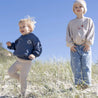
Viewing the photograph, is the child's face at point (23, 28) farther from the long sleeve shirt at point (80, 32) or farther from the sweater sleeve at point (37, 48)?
the long sleeve shirt at point (80, 32)

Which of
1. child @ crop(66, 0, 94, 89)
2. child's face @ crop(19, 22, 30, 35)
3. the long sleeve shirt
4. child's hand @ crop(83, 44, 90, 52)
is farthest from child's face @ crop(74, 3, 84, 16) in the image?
child's face @ crop(19, 22, 30, 35)

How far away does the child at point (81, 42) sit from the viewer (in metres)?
3.77

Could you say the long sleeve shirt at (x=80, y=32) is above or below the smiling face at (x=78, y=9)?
below

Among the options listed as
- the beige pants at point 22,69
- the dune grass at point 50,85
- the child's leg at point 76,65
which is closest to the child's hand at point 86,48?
the child's leg at point 76,65

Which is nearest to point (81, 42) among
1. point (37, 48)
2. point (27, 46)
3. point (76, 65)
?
point (76, 65)

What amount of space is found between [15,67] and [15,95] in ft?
1.89

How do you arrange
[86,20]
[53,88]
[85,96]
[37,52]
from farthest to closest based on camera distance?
[86,20]
[53,88]
[37,52]
[85,96]

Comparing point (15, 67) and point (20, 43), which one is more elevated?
point (20, 43)

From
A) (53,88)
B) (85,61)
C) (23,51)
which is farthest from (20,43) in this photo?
(85,61)

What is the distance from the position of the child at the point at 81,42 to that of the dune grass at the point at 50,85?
8.5 inches

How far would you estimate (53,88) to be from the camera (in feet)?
11.8

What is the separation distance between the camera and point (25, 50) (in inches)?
132

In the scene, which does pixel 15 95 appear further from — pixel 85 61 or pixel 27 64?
pixel 85 61


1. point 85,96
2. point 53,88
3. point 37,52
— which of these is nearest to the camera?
point 85,96
